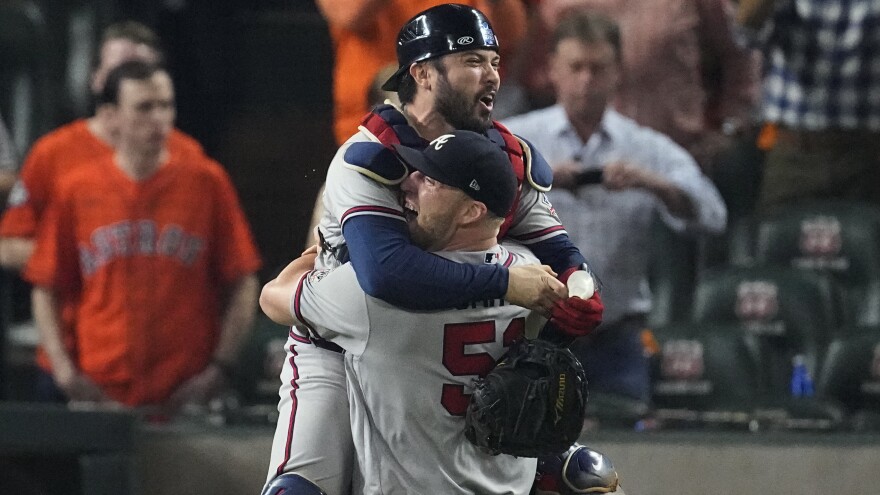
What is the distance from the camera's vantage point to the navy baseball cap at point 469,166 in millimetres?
3428

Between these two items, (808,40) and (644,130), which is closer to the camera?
(644,130)

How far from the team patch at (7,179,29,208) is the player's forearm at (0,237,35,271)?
0.13 meters

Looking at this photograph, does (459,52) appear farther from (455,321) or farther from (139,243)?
(139,243)

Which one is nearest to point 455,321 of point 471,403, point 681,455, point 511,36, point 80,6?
point 471,403

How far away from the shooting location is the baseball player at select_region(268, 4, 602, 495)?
11.3ft

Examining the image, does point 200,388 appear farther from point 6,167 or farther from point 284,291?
point 284,291

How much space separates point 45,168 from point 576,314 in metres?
3.07

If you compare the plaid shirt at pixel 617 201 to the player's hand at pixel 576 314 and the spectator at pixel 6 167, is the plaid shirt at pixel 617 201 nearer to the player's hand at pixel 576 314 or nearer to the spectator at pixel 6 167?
the spectator at pixel 6 167

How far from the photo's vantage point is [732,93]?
663cm

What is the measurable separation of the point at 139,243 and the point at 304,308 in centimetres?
229

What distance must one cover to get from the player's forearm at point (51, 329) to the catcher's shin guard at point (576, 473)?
7.80 ft

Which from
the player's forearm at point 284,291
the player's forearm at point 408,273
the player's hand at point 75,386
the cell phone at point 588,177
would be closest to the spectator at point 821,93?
the cell phone at point 588,177

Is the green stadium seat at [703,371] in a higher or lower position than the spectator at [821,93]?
lower

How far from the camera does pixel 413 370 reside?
359cm
